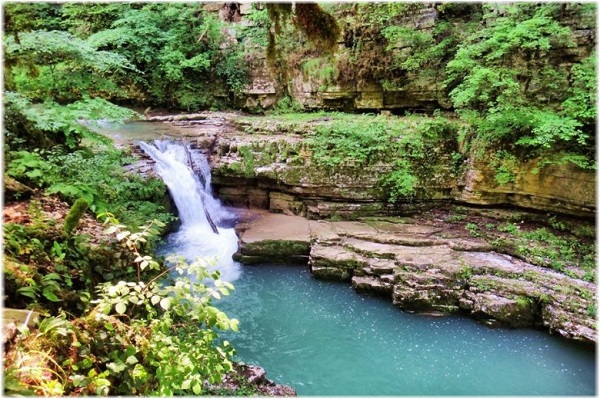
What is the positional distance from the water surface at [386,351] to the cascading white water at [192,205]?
5.99ft

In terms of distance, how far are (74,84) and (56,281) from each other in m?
3.57

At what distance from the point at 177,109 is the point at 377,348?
11326mm

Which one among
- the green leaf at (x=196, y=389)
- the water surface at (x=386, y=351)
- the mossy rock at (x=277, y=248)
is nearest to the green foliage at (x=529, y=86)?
the water surface at (x=386, y=351)

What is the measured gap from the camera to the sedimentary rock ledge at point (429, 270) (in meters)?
6.47

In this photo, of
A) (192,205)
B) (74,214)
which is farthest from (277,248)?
(74,214)

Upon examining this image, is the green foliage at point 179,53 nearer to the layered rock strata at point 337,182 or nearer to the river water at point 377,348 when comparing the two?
the layered rock strata at point 337,182

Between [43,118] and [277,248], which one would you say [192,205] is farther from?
[43,118]

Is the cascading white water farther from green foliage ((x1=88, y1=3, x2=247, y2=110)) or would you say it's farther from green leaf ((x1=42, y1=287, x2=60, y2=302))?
green leaf ((x1=42, y1=287, x2=60, y2=302))

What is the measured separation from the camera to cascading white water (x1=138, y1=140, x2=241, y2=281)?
8789 millimetres

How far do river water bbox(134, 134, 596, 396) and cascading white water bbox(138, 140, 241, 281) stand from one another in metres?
1.18

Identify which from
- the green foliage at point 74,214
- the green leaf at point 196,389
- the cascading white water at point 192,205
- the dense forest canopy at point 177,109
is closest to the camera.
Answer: the green leaf at point 196,389

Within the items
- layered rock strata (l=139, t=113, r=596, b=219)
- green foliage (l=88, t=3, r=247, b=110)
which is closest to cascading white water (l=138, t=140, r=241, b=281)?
layered rock strata (l=139, t=113, r=596, b=219)

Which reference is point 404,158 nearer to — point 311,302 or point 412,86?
point 412,86

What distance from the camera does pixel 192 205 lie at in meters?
9.62
